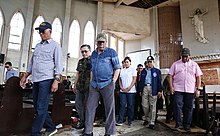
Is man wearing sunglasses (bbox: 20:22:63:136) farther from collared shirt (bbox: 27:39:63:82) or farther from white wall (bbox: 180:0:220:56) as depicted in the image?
white wall (bbox: 180:0:220:56)

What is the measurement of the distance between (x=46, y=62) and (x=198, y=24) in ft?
29.8

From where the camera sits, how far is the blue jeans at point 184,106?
2.56 meters

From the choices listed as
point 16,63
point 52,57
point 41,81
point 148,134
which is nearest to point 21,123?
point 41,81

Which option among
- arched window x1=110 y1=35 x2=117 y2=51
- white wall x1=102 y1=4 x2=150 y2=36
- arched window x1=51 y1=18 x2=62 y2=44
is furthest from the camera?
arched window x1=110 y1=35 x2=117 y2=51

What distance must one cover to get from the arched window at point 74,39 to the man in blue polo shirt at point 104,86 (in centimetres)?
861

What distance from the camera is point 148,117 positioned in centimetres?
309

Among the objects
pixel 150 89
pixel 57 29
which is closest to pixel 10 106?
pixel 150 89

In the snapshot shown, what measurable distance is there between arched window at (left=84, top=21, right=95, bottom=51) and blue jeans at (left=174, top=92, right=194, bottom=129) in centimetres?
855

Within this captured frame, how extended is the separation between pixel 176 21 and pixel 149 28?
175 centimetres

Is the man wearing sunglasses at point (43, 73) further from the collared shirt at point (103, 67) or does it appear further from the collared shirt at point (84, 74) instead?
the collared shirt at point (84, 74)

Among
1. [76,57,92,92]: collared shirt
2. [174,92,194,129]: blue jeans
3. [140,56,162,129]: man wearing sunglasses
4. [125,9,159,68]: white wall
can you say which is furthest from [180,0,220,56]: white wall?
[76,57,92,92]: collared shirt

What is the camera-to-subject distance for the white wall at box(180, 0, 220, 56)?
26.8ft

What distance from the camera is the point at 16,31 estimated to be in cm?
895

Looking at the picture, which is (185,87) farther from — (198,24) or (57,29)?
(57,29)
